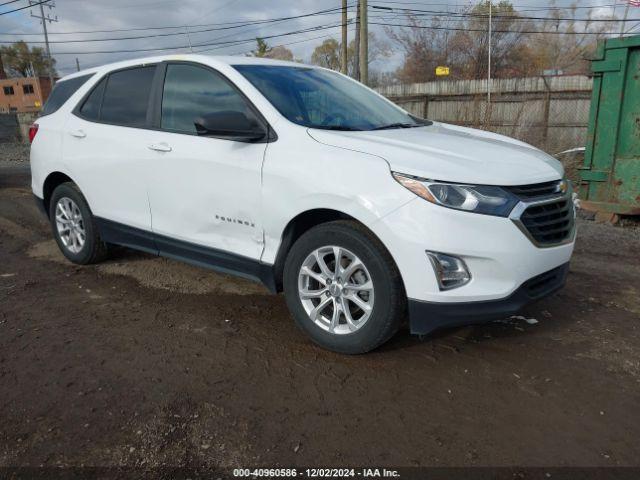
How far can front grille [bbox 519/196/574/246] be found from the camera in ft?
9.57

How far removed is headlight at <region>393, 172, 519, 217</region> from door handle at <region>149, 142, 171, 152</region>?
195 cm

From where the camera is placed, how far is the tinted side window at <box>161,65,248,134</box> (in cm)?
367

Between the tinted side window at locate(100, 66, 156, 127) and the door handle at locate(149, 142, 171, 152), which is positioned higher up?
the tinted side window at locate(100, 66, 156, 127)

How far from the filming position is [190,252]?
3.96 metres

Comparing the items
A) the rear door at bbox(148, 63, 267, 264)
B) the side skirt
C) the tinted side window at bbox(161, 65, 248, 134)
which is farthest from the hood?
the side skirt

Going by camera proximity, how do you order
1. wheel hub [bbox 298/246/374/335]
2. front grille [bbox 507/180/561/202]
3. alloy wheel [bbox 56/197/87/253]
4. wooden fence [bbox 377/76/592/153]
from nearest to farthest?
front grille [bbox 507/180/561/202]
wheel hub [bbox 298/246/374/335]
alloy wheel [bbox 56/197/87/253]
wooden fence [bbox 377/76/592/153]

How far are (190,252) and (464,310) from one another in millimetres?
2093

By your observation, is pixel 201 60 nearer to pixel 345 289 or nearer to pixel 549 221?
pixel 345 289

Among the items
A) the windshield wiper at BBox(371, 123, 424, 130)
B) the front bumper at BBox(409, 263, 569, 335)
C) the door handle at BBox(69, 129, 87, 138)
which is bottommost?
the front bumper at BBox(409, 263, 569, 335)

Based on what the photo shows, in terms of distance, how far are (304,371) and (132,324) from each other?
145 centimetres

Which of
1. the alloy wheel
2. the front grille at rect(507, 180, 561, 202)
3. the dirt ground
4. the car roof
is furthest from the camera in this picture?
the alloy wheel

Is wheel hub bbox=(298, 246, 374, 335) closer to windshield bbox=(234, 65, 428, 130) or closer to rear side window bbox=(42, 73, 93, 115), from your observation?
windshield bbox=(234, 65, 428, 130)

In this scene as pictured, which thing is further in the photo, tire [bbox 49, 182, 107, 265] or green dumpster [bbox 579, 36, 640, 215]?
green dumpster [bbox 579, 36, 640, 215]

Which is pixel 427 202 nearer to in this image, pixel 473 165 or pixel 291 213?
pixel 473 165
